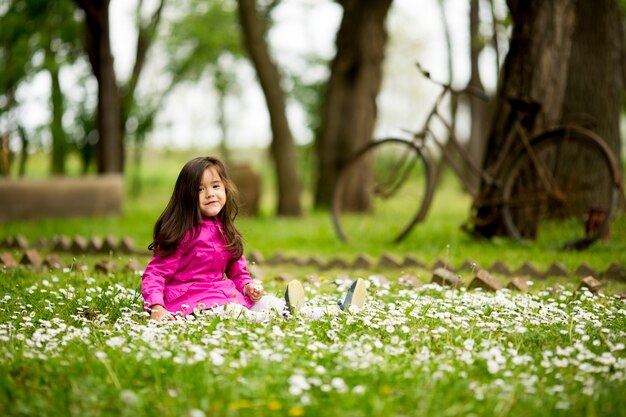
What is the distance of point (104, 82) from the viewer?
43.1 ft

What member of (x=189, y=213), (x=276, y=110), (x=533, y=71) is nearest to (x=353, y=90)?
(x=276, y=110)

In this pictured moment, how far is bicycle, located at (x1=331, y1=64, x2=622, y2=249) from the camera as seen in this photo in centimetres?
705

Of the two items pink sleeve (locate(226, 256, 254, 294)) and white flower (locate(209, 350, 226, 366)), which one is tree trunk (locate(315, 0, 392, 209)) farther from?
white flower (locate(209, 350, 226, 366))

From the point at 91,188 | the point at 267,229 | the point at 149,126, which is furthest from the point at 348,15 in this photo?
the point at 149,126

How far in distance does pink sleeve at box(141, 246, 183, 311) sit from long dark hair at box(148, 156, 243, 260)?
1.7 inches

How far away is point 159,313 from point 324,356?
1.15 m

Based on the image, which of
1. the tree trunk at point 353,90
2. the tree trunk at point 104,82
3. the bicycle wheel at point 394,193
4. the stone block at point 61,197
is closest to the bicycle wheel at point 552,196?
the bicycle wheel at point 394,193

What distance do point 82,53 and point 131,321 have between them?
16.0 metres

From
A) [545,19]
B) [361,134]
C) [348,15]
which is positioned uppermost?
[348,15]

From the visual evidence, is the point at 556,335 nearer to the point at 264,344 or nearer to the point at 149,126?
the point at 264,344

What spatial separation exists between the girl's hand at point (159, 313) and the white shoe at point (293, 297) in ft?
2.12

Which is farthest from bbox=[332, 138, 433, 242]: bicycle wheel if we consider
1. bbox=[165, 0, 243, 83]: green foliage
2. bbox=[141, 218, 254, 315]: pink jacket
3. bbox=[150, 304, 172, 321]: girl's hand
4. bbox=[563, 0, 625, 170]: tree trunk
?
bbox=[165, 0, 243, 83]: green foliage

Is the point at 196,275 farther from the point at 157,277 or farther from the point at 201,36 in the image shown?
the point at 201,36

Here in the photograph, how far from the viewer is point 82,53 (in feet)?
59.8
